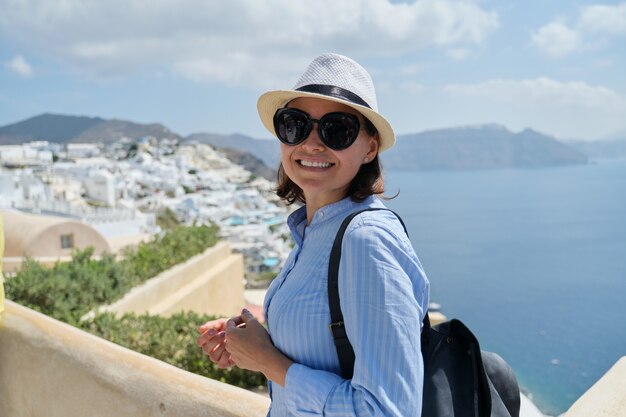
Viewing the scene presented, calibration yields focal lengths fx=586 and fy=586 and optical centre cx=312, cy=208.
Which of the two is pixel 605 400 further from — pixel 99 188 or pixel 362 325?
pixel 99 188

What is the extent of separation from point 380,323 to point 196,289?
735 centimetres

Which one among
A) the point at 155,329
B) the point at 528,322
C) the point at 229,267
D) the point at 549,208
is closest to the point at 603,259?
→ the point at 528,322

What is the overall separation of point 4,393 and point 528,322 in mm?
50830

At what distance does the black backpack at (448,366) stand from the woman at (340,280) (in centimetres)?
3

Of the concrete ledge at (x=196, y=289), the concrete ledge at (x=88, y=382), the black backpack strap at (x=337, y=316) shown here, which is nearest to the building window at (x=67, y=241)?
the concrete ledge at (x=196, y=289)

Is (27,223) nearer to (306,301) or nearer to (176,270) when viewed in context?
(176,270)

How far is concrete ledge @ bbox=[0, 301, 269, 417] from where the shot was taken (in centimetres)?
212

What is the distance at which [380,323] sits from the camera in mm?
1089

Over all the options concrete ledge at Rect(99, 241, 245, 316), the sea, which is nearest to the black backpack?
the sea

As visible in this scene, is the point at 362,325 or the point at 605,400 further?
the point at 605,400

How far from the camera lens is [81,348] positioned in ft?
8.58

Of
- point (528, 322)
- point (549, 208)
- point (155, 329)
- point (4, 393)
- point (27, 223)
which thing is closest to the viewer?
point (4, 393)

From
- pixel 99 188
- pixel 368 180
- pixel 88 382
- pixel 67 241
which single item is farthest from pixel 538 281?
pixel 368 180

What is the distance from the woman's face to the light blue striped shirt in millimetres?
132
